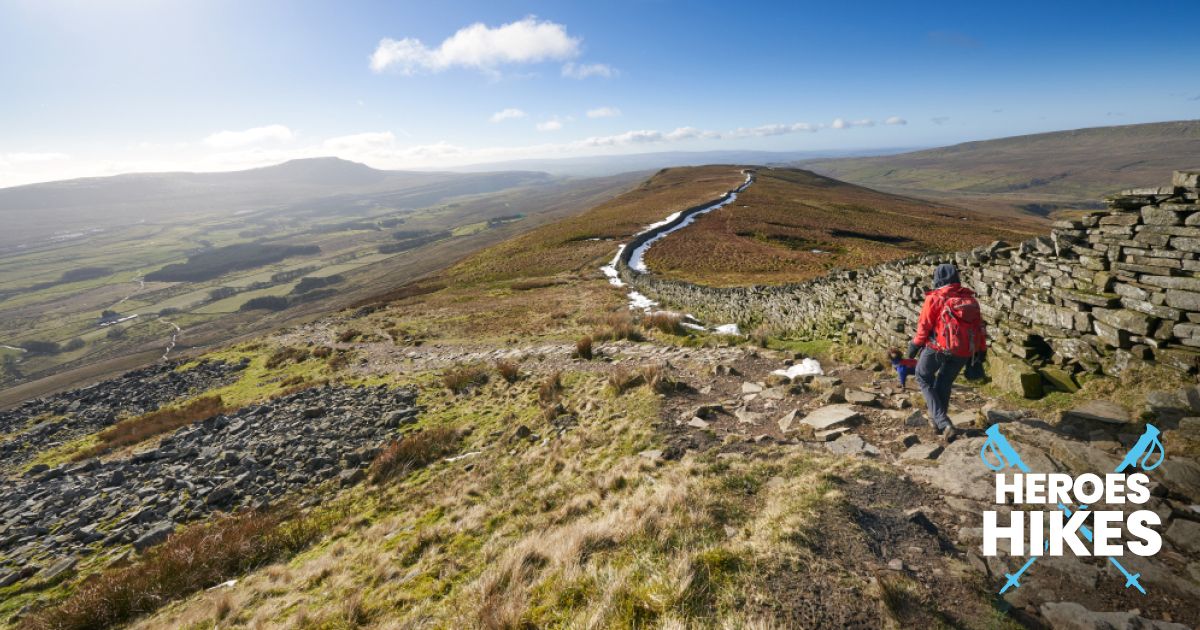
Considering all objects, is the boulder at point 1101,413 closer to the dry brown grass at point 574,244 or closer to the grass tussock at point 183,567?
the grass tussock at point 183,567

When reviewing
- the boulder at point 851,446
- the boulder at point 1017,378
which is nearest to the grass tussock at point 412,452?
the boulder at point 851,446

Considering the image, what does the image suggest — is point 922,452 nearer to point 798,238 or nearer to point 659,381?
point 659,381

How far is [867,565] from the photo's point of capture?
4527 millimetres

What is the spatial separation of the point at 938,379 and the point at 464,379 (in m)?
14.4

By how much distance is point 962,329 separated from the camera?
22.9 feet

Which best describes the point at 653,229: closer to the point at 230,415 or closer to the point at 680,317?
the point at 680,317

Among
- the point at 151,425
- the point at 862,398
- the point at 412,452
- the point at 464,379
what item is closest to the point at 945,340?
the point at 862,398

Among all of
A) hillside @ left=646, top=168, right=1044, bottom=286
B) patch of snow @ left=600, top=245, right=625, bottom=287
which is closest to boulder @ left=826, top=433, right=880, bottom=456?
Result: hillside @ left=646, top=168, right=1044, bottom=286

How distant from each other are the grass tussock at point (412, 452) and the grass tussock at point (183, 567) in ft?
5.64

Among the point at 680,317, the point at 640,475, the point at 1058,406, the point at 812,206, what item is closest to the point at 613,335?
the point at 680,317

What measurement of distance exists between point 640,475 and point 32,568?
1208cm

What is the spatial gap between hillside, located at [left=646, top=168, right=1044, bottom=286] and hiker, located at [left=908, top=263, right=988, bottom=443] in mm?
22063

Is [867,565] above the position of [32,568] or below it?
above

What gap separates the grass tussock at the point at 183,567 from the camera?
6.73 metres
